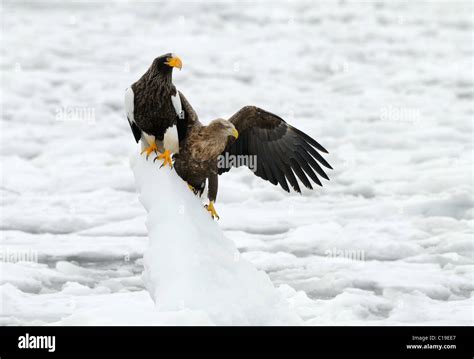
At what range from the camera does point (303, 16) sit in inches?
1080

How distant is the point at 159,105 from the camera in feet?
24.5

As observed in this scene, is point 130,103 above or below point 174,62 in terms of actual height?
below

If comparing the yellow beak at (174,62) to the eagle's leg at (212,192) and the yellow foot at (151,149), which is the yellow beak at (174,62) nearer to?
the yellow foot at (151,149)

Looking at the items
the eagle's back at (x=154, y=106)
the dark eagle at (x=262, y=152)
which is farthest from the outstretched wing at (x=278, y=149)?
the eagle's back at (x=154, y=106)

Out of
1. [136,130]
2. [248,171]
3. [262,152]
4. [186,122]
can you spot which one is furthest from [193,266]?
[248,171]

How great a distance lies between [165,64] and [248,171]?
8.13 meters

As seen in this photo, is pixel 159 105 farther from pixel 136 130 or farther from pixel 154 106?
pixel 136 130

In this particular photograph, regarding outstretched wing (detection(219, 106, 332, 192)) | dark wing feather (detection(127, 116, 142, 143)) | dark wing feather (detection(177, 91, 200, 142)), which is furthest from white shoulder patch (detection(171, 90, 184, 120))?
outstretched wing (detection(219, 106, 332, 192))

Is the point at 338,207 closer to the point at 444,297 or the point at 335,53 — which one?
the point at 444,297

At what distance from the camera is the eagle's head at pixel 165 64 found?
740 cm

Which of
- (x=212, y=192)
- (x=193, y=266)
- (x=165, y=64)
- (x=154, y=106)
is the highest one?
(x=165, y=64)

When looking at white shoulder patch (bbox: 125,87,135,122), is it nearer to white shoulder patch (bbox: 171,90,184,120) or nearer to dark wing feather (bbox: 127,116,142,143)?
dark wing feather (bbox: 127,116,142,143)

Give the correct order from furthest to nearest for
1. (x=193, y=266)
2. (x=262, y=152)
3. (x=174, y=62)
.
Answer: (x=262, y=152), (x=174, y=62), (x=193, y=266)
